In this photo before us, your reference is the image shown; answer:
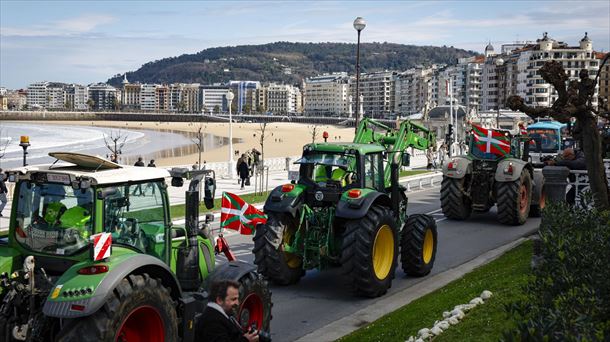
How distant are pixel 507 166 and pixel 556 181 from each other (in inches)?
167

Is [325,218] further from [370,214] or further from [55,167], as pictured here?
[55,167]

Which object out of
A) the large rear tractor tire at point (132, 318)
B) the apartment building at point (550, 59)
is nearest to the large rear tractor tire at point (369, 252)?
the large rear tractor tire at point (132, 318)

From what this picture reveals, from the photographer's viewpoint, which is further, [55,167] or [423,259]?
[423,259]

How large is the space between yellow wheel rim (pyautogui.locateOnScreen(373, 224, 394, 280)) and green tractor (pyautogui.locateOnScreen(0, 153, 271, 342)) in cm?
408

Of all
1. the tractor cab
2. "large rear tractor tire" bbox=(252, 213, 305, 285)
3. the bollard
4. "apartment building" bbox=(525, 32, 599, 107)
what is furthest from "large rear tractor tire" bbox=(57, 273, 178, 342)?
"apartment building" bbox=(525, 32, 599, 107)

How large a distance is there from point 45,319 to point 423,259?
8.27 metres

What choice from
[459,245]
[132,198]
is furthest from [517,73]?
[132,198]

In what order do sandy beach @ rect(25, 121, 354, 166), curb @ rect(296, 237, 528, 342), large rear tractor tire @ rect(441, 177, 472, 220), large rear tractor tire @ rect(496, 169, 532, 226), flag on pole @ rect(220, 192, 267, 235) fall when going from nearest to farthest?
curb @ rect(296, 237, 528, 342) < flag on pole @ rect(220, 192, 267, 235) < large rear tractor tire @ rect(496, 169, 532, 226) < large rear tractor tire @ rect(441, 177, 472, 220) < sandy beach @ rect(25, 121, 354, 166)

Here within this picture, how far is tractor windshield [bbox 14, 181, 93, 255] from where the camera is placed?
6949mm

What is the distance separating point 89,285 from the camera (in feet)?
20.3

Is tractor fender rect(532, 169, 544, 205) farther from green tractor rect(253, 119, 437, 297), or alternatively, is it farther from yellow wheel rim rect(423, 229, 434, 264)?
green tractor rect(253, 119, 437, 297)

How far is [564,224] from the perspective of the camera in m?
9.43

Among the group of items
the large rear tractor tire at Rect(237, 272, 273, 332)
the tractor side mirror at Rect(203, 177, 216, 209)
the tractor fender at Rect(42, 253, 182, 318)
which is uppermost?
the tractor side mirror at Rect(203, 177, 216, 209)

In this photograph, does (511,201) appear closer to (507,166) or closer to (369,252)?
(507,166)
